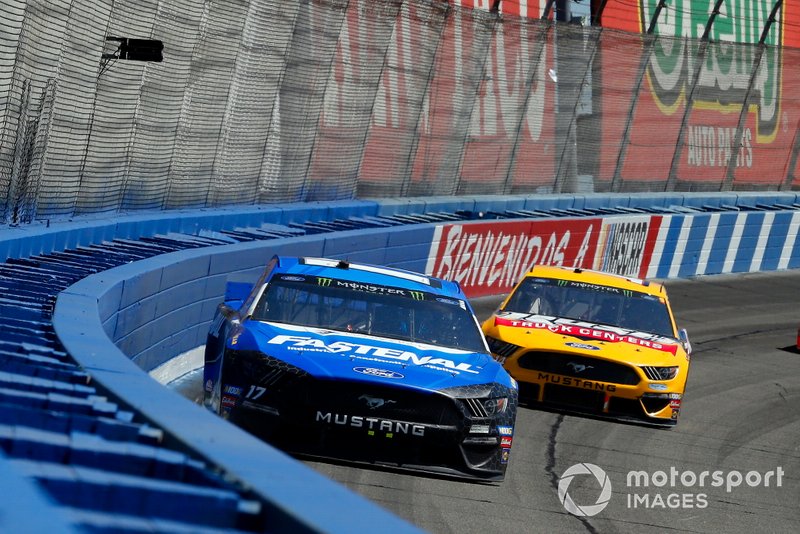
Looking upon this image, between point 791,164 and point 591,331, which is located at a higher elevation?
point 791,164

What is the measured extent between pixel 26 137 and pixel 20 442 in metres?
6.68

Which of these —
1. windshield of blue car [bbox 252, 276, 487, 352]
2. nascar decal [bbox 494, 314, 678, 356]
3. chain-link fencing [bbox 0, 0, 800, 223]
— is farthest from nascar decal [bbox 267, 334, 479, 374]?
nascar decal [bbox 494, 314, 678, 356]

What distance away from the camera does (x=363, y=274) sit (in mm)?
10094

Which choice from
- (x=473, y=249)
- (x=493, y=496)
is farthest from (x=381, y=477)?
(x=473, y=249)

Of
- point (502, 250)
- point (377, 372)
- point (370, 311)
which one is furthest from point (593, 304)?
point (502, 250)

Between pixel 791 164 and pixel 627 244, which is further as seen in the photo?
pixel 791 164

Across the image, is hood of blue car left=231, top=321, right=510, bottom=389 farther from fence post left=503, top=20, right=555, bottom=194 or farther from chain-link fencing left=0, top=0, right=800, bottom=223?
fence post left=503, top=20, right=555, bottom=194

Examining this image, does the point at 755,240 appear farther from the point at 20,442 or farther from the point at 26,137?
the point at 20,442

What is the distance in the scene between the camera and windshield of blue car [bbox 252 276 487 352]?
9.38 m

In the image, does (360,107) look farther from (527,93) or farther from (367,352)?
(367,352)

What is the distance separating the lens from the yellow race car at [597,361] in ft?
38.8

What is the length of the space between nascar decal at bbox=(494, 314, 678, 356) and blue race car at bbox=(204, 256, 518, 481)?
3.06 metres

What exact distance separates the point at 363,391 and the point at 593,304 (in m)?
5.33

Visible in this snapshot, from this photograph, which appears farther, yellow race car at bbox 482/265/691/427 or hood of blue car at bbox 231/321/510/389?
yellow race car at bbox 482/265/691/427
